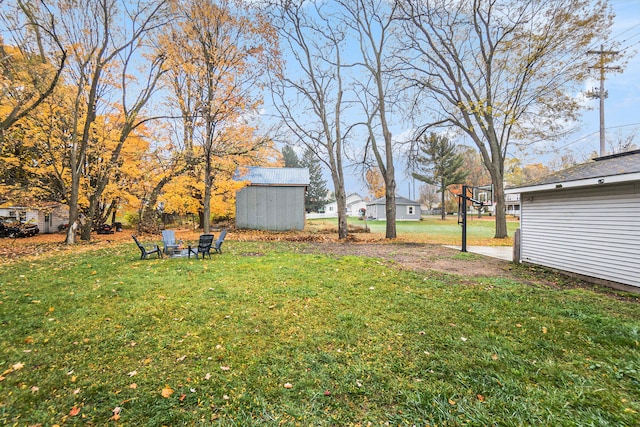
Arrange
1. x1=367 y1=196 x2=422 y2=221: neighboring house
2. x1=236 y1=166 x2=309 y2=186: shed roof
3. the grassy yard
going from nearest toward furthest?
the grassy yard, x1=236 y1=166 x2=309 y2=186: shed roof, x1=367 y1=196 x2=422 y2=221: neighboring house

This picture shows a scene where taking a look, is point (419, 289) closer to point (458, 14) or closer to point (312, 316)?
point (312, 316)

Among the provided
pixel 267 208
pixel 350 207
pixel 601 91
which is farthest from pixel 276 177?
pixel 350 207

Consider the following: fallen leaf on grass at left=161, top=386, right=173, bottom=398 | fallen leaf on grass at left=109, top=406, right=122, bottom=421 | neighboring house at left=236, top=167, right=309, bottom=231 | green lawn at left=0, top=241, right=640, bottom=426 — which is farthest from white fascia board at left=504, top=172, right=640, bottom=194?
neighboring house at left=236, top=167, right=309, bottom=231

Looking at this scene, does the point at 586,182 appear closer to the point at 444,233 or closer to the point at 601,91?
the point at 601,91

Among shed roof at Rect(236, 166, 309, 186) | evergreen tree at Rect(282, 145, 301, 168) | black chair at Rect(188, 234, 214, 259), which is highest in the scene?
evergreen tree at Rect(282, 145, 301, 168)

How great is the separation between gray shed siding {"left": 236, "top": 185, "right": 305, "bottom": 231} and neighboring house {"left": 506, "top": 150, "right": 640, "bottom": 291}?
14.4 meters

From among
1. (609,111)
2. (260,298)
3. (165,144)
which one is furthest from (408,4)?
(260,298)

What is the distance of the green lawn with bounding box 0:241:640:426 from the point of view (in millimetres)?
2422

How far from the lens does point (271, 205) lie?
68.4 feet

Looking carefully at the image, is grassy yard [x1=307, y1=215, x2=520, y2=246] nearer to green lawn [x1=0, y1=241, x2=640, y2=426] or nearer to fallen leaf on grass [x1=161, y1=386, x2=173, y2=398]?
green lawn [x1=0, y1=241, x2=640, y2=426]

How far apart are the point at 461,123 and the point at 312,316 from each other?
17.5 m

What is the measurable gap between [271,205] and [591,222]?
17.1 m

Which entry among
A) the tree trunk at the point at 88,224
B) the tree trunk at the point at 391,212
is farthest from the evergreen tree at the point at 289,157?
the tree trunk at the point at 88,224

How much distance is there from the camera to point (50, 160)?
44.5 feet
